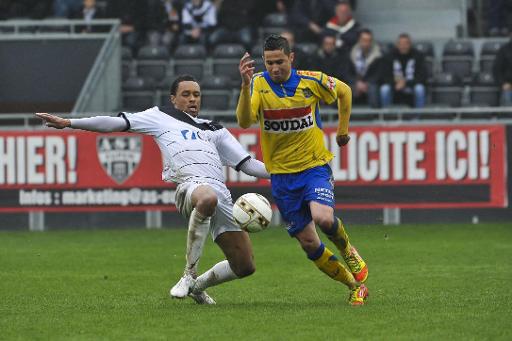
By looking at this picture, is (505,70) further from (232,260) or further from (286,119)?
(232,260)

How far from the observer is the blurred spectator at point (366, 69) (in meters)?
22.0

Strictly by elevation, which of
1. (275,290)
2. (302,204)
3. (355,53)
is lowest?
(275,290)

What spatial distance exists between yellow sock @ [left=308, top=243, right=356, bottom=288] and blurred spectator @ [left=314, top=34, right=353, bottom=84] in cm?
1130

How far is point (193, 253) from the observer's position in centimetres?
1075

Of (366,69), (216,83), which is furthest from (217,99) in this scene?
(366,69)

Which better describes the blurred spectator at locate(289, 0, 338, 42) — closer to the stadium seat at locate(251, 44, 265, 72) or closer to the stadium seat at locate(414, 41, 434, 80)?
the stadium seat at locate(251, 44, 265, 72)

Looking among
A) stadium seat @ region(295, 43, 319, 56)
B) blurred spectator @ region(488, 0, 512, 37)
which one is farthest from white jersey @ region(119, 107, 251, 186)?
blurred spectator @ region(488, 0, 512, 37)

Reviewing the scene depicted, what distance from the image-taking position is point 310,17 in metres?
24.3

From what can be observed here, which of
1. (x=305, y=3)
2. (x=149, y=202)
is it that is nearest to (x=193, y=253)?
(x=149, y=202)

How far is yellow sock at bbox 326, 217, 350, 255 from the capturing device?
10453mm

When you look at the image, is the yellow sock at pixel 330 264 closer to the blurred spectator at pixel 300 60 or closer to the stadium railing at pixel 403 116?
the stadium railing at pixel 403 116

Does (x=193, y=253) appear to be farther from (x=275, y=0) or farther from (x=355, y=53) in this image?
(x=275, y=0)

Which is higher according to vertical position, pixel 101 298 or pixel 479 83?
pixel 479 83

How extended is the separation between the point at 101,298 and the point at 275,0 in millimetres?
14354
